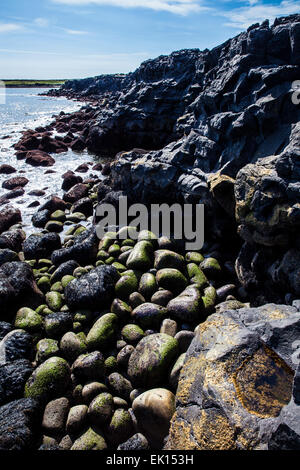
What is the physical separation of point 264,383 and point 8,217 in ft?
50.1

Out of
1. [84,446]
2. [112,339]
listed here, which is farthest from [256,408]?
[112,339]

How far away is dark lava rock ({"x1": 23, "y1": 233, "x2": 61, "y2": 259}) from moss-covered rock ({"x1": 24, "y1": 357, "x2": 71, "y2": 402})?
6.37m

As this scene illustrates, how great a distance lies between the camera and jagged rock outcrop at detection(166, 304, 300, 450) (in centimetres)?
431

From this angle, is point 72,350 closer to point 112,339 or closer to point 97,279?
point 112,339

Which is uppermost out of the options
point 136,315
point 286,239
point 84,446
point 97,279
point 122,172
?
point 122,172

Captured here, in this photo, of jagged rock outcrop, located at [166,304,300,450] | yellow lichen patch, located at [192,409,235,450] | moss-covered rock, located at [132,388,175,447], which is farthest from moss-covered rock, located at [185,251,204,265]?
yellow lichen patch, located at [192,409,235,450]

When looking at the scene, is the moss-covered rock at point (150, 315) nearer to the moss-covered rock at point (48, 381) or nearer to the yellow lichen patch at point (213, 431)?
the moss-covered rock at point (48, 381)

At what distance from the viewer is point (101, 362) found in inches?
297

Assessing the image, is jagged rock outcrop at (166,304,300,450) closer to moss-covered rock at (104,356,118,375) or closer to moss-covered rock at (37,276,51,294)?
moss-covered rock at (104,356,118,375)

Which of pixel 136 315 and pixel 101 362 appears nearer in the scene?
pixel 101 362

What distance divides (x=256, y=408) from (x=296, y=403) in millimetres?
820

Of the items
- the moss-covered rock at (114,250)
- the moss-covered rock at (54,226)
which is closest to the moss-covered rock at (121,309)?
the moss-covered rock at (114,250)

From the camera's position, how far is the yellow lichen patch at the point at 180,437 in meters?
4.73
